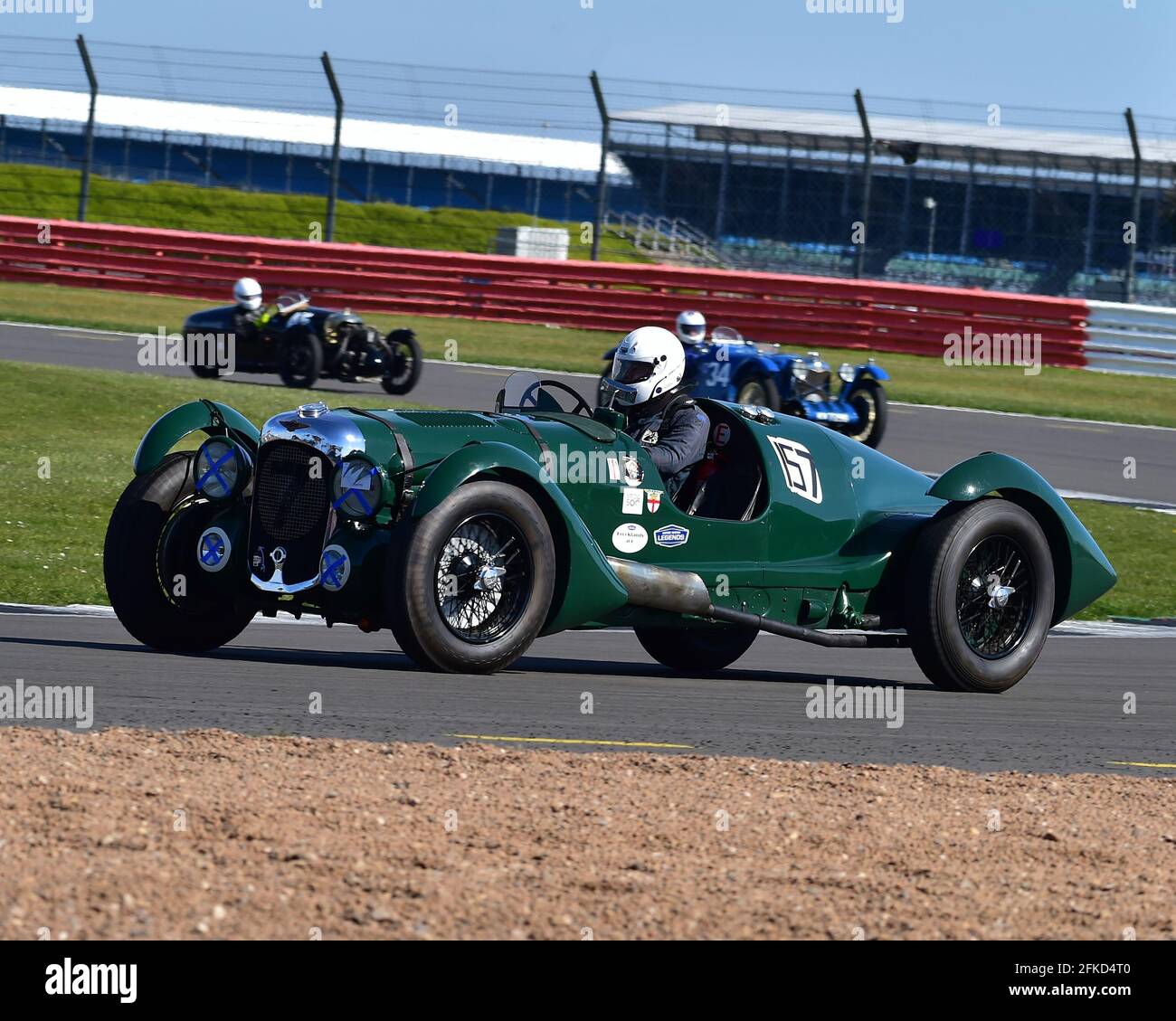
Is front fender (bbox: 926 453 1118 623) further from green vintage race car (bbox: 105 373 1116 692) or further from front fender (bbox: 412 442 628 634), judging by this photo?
front fender (bbox: 412 442 628 634)

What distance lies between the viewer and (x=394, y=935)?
4227 mm

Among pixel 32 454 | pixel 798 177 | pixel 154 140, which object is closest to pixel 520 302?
pixel 32 454

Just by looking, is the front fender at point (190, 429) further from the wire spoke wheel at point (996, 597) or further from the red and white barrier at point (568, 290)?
the red and white barrier at point (568, 290)

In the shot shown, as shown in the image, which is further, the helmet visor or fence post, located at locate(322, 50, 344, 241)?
fence post, located at locate(322, 50, 344, 241)

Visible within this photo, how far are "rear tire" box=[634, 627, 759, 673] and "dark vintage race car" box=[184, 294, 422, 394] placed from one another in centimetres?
1140

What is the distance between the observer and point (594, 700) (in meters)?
7.73

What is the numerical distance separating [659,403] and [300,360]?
12400 mm

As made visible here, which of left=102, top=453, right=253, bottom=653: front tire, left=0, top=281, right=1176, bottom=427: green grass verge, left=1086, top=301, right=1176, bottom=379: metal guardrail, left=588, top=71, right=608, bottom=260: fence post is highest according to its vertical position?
left=588, top=71, right=608, bottom=260: fence post

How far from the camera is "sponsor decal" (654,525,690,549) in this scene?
8.15 metres

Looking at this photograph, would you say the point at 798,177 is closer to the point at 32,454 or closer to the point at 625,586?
the point at 32,454

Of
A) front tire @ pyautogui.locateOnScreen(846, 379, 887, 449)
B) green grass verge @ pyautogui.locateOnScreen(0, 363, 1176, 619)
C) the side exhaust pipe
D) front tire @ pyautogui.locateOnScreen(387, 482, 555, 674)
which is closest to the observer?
front tire @ pyautogui.locateOnScreen(387, 482, 555, 674)

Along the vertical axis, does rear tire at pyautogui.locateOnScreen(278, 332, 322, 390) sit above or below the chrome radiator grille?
above

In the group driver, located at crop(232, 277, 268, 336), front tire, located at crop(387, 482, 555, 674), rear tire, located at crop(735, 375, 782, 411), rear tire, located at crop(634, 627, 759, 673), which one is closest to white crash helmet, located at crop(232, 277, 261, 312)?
driver, located at crop(232, 277, 268, 336)

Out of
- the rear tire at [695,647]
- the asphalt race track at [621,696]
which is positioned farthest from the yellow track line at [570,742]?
the rear tire at [695,647]
